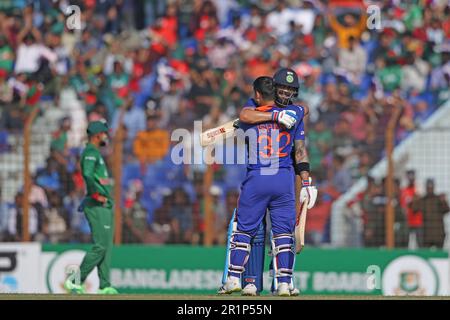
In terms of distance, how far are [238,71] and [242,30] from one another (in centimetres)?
145

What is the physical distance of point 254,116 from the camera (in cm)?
1105

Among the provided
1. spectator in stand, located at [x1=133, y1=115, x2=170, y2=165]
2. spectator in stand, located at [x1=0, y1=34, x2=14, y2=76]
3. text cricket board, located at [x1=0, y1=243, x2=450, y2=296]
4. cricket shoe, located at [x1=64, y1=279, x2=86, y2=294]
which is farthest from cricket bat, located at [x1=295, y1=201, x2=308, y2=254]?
spectator in stand, located at [x1=0, y1=34, x2=14, y2=76]

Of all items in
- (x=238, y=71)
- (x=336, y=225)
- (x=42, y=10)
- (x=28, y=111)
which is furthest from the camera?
(x=42, y=10)

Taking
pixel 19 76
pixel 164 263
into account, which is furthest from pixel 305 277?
pixel 19 76

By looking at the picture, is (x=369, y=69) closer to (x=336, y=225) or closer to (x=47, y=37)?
(x=336, y=225)

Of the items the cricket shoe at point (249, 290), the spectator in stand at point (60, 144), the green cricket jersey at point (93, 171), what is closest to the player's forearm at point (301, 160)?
the cricket shoe at point (249, 290)

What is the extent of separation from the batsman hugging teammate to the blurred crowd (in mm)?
3527

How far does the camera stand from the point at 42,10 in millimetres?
22406

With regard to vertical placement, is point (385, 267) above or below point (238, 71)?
below

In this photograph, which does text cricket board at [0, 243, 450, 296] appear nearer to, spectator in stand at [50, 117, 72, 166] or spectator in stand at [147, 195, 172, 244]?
spectator in stand at [147, 195, 172, 244]

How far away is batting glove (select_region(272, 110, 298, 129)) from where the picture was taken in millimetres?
10859

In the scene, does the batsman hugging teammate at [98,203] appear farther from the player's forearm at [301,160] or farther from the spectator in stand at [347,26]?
the spectator in stand at [347,26]

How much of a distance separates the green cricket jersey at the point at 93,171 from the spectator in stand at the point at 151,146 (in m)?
3.58

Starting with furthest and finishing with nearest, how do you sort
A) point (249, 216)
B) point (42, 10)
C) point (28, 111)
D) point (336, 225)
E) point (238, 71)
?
point (42, 10) → point (238, 71) → point (28, 111) → point (336, 225) → point (249, 216)
